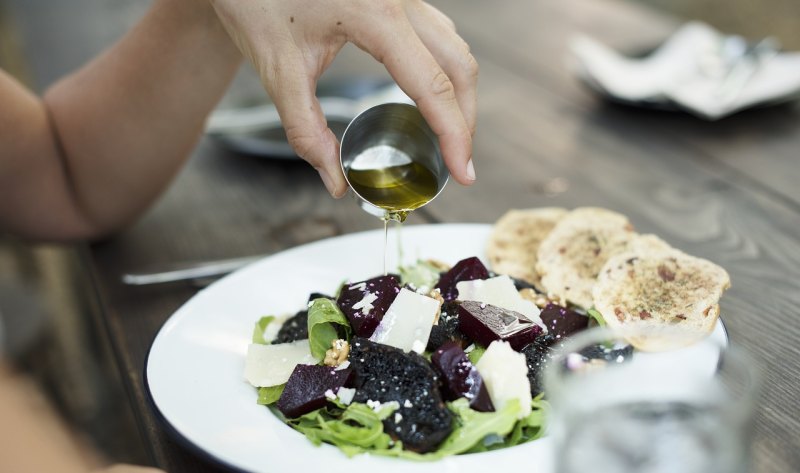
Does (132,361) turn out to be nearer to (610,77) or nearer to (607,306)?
(607,306)

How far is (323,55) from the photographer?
1.49 meters

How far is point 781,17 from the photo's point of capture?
766 cm

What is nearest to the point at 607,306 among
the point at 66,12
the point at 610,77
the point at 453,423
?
the point at 453,423

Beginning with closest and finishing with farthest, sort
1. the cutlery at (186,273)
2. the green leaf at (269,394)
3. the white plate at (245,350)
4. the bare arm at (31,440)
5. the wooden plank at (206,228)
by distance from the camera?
the bare arm at (31,440) < the white plate at (245,350) < the green leaf at (269,394) < the wooden plank at (206,228) < the cutlery at (186,273)

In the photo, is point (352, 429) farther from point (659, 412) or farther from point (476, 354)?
point (659, 412)

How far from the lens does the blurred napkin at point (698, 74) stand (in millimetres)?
2766

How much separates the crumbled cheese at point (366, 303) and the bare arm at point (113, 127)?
929mm

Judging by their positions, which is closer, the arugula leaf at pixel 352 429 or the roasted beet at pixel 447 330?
the arugula leaf at pixel 352 429

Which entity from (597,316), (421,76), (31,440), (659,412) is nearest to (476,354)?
(597,316)

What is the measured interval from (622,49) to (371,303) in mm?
2408

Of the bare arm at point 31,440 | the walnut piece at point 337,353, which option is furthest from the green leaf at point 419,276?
the bare arm at point 31,440

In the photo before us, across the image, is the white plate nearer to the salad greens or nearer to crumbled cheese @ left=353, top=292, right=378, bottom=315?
the salad greens

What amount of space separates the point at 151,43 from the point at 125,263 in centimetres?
60

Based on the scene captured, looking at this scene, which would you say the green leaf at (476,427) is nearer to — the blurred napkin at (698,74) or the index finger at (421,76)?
the index finger at (421,76)
